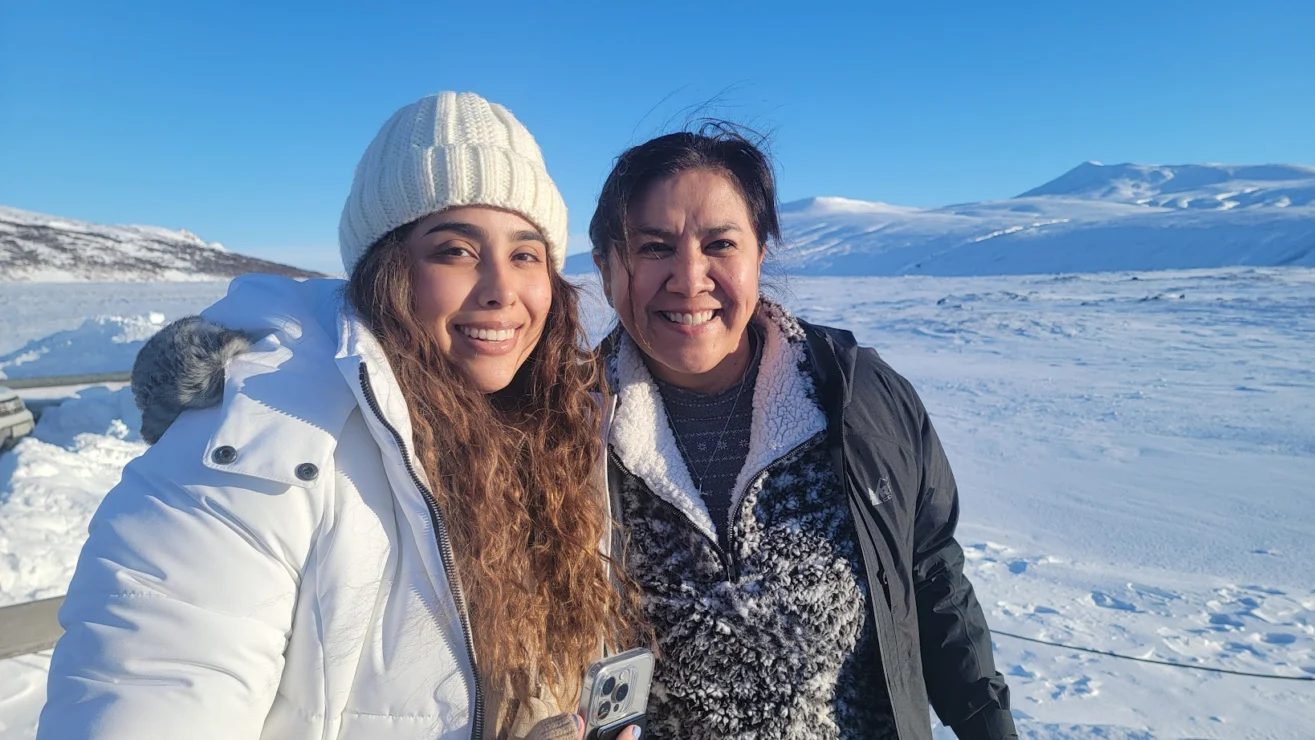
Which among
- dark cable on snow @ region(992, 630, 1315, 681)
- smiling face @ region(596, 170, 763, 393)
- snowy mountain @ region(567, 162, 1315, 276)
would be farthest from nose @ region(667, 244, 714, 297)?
dark cable on snow @ region(992, 630, 1315, 681)

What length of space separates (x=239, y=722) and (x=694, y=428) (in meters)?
1.05

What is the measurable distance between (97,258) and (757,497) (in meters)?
40.0

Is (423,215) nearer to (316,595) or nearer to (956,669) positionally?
(316,595)

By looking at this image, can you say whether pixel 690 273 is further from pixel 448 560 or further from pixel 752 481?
pixel 448 560

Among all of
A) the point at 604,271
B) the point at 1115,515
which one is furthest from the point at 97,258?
the point at 1115,515

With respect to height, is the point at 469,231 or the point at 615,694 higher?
the point at 469,231

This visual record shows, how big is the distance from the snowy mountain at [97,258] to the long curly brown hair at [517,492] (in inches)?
973

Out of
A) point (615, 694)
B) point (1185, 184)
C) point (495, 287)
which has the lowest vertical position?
point (615, 694)

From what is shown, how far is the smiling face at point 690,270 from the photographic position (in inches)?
63.6

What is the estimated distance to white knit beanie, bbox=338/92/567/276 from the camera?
138 cm

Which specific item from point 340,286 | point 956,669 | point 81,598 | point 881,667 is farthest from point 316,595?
point 956,669

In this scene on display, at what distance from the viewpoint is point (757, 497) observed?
62.3 inches

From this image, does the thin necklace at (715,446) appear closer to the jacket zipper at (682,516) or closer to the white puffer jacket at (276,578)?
the jacket zipper at (682,516)

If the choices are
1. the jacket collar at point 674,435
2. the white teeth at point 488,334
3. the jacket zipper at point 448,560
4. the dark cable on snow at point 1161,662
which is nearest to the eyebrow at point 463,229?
the white teeth at point 488,334
